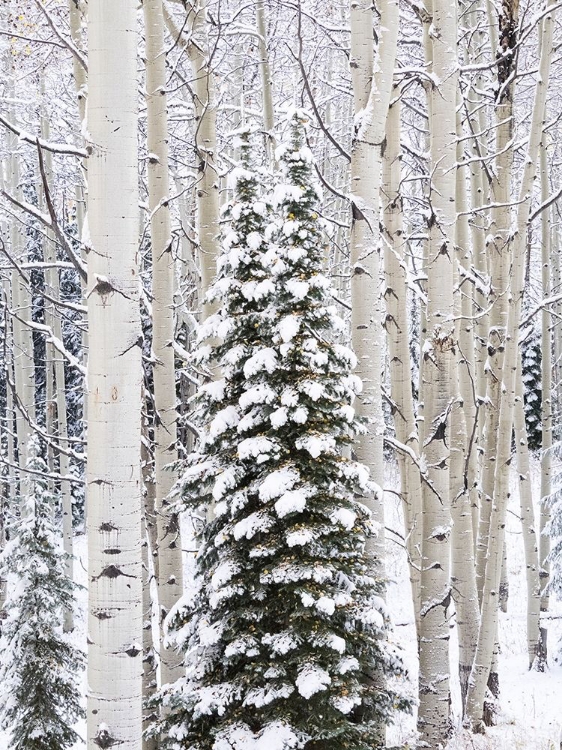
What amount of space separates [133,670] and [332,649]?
2.08 metres

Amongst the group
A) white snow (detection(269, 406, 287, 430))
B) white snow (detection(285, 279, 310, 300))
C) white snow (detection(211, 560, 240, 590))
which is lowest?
white snow (detection(211, 560, 240, 590))

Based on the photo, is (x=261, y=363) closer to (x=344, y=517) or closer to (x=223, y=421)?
(x=223, y=421)

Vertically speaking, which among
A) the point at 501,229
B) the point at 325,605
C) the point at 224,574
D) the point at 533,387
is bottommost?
the point at 325,605

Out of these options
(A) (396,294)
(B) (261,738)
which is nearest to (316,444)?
(B) (261,738)

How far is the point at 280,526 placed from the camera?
4.45 metres

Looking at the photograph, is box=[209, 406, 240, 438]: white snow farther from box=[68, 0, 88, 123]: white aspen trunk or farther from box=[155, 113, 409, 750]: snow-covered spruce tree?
box=[68, 0, 88, 123]: white aspen trunk

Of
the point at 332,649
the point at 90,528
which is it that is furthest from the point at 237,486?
the point at 90,528

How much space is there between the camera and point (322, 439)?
4.38 m

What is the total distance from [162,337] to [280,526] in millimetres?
1614

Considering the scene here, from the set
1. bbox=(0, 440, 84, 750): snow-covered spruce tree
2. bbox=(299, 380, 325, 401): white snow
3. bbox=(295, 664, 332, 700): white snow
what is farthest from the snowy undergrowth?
bbox=(0, 440, 84, 750): snow-covered spruce tree

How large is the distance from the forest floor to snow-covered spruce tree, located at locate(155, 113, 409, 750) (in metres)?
0.45

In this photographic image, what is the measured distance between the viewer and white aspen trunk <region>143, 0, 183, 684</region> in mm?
4828

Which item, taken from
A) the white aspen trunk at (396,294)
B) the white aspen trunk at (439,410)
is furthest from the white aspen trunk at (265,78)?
the white aspen trunk at (439,410)

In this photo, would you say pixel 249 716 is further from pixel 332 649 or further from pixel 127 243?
pixel 127 243
